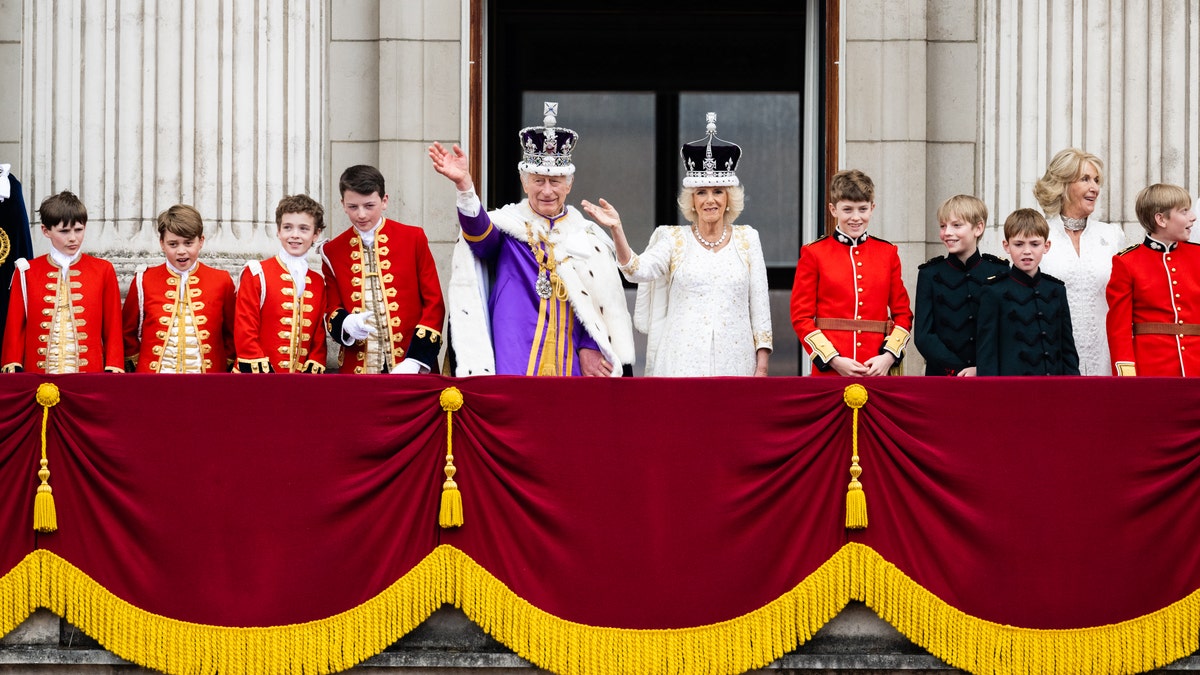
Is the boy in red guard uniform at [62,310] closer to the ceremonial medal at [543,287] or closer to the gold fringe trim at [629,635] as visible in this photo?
the gold fringe trim at [629,635]

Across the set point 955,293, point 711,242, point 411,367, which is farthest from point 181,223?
point 955,293

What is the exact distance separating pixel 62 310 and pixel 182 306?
1.83 feet

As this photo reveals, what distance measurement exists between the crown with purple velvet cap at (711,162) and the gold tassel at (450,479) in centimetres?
193

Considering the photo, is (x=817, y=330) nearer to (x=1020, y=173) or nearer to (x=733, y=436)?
(x=733, y=436)

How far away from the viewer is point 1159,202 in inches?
324

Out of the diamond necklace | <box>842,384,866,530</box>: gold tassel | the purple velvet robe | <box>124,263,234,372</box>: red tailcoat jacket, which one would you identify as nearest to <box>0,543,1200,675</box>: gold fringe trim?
<box>842,384,866,530</box>: gold tassel

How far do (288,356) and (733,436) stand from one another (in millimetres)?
2396

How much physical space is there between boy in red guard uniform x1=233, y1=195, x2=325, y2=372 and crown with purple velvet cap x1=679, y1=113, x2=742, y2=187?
184cm

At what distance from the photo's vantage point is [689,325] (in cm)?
827

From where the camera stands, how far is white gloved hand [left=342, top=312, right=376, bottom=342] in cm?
824

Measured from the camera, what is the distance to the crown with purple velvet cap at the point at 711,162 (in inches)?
328

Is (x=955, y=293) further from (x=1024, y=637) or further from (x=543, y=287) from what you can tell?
(x=543, y=287)

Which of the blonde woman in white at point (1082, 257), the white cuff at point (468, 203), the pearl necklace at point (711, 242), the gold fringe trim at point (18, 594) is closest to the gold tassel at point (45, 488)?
the gold fringe trim at point (18, 594)

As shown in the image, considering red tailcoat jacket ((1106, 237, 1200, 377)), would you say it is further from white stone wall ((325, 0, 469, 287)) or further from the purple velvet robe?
white stone wall ((325, 0, 469, 287))
